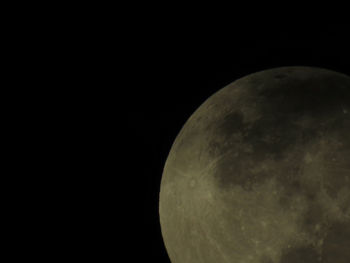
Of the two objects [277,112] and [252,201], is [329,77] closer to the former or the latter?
[277,112]

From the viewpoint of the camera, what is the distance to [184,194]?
5.61 metres

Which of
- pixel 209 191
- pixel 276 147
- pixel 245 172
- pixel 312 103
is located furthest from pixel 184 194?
pixel 312 103

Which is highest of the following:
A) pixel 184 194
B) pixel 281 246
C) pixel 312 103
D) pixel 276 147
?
pixel 312 103

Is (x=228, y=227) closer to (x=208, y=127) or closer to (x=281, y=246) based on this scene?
(x=281, y=246)

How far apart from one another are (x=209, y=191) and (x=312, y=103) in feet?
5.01

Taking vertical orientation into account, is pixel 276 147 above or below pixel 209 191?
above

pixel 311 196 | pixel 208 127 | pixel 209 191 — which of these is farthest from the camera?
pixel 208 127

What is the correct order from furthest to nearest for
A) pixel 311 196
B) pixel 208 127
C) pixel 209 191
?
1. pixel 208 127
2. pixel 209 191
3. pixel 311 196

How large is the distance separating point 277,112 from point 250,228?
4.37 feet

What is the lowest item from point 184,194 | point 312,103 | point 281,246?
point 281,246

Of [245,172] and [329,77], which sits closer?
[245,172]

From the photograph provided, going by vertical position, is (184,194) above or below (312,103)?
below

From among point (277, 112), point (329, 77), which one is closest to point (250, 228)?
point (277, 112)

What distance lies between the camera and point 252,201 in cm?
507
